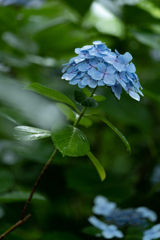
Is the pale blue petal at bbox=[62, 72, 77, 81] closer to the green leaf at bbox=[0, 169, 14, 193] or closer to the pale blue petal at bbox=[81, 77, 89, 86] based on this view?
the pale blue petal at bbox=[81, 77, 89, 86]

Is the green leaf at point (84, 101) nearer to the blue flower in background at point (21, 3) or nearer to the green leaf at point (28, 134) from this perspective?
the green leaf at point (28, 134)

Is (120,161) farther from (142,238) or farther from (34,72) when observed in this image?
(142,238)

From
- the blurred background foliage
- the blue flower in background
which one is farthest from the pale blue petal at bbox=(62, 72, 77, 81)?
the blue flower in background

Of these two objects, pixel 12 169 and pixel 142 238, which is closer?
pixel 142 238

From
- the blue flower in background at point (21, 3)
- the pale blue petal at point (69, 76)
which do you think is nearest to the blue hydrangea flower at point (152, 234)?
the pale blue petal at point (69, 76)

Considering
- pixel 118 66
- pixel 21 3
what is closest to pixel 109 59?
pixel 118 66

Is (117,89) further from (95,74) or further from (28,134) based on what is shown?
(28,134)

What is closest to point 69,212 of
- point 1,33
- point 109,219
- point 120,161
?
point 120,161
